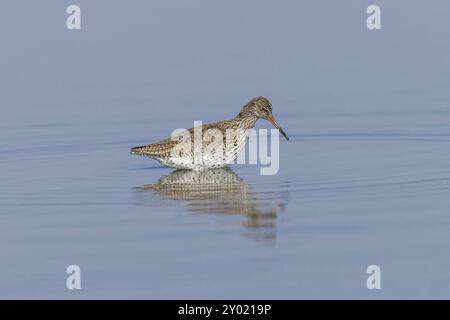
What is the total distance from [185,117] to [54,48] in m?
6.72

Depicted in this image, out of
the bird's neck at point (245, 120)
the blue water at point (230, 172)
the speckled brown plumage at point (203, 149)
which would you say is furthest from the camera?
the bird's neck at point (245, 120)

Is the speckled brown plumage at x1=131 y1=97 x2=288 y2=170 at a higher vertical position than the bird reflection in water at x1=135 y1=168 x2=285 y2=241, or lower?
higher

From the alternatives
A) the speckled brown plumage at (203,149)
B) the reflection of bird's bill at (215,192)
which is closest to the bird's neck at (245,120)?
the speckled brown plumage at (203,149)

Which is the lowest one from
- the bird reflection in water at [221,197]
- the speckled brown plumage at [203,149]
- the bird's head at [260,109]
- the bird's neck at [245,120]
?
the bird reflection in water at [221,197]

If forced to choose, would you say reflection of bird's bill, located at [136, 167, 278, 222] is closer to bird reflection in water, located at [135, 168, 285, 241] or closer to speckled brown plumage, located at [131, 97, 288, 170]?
bird reflection in water, located at [135, 168, 285, 241]

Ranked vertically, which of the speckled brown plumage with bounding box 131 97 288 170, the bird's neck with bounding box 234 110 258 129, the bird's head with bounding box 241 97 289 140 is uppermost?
the bird's head with bounding box 241 97 289 140

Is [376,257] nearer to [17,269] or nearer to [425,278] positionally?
[425,278]

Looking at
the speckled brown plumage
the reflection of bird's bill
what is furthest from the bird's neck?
the reflection of bird's bill

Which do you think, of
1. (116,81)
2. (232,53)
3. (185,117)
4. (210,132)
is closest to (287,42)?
(232,53)

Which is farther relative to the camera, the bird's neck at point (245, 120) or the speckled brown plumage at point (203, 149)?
the bird's neck at point (245, 120)

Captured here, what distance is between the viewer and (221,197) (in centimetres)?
1614

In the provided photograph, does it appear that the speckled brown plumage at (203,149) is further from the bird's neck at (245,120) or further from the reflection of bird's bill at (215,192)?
the reflection of bird's bill at (215,192)

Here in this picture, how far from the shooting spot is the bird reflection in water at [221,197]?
14.5 m

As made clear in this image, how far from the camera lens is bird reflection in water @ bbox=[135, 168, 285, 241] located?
14.5m
